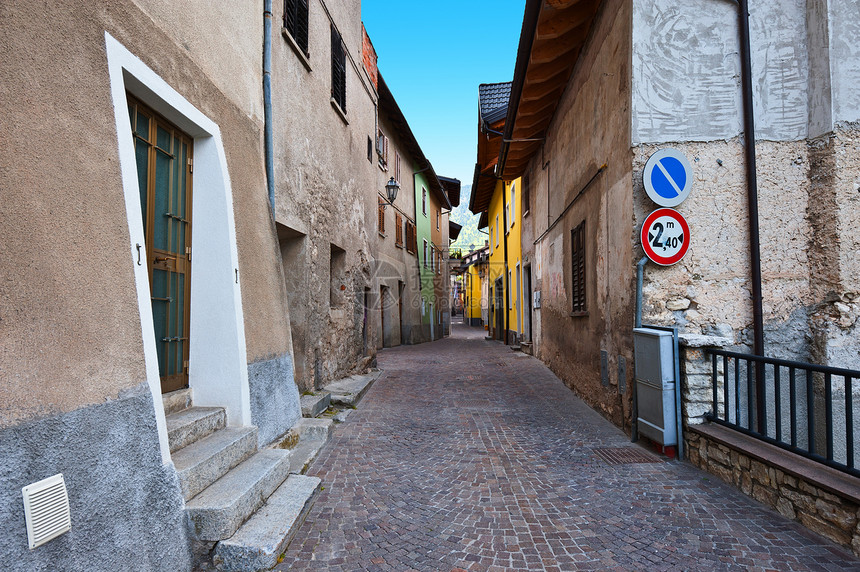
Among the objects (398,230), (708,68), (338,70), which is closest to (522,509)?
(708,68)

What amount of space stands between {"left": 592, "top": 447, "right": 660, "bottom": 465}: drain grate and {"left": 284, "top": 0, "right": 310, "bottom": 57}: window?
237 inches

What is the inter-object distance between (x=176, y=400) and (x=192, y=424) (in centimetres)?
34

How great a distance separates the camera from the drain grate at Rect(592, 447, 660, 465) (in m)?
4.24

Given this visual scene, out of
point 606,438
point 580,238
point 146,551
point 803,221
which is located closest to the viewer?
point 146,551

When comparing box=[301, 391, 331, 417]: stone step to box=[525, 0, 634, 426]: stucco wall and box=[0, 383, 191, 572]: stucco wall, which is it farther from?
box=[525, 0, 634, 426]: stucco wall

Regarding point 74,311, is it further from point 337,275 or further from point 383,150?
point 383,150

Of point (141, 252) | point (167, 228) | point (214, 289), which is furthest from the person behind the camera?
point (214, 289)

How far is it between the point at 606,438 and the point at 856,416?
2.19 meters

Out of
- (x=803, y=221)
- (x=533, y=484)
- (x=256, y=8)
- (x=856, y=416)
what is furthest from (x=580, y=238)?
→ (x=256, y=8)

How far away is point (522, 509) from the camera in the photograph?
330cm

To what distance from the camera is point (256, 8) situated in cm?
483

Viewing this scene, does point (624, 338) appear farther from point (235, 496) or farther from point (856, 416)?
point (235, 496)

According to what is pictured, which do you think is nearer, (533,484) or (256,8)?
(533,484)

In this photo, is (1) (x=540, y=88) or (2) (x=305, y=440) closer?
(2) (x=305, y=440)
